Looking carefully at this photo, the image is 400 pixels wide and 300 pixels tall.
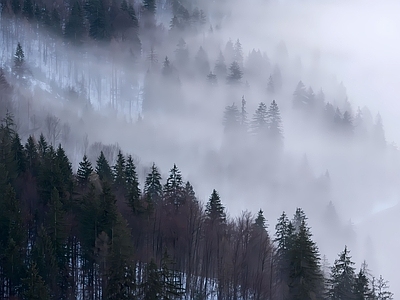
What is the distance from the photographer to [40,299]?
103 feet

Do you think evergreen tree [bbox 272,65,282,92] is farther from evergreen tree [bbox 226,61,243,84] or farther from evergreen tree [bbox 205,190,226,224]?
evergreen tree [bbox 205,190,226,224]

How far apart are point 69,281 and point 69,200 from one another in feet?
24.8

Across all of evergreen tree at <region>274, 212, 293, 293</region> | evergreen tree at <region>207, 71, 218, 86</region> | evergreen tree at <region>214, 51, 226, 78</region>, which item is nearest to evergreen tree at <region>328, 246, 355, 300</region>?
evergreen tree at <region>274, 212, 293, 293</region>

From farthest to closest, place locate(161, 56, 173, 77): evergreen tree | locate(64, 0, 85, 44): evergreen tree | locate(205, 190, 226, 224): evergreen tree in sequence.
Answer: locate(161, 56, 173, 77): evergreen tree
locate(64, 0, 85, 44): evergreen tree
locate(205, 190, 226, 224): evergreen tree

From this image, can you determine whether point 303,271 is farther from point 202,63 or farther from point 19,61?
point 202,63

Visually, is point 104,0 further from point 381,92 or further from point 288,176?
point 381,92

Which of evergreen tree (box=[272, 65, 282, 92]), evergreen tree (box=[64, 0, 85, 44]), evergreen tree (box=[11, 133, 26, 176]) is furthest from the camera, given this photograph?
evergreen tree (box=[272, 65, 282, 92])

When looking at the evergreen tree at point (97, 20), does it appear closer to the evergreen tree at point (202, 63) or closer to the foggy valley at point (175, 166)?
the foggy valley at point (175, 166)

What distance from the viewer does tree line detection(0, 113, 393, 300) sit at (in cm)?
3603

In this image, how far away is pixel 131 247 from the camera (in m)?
38.0

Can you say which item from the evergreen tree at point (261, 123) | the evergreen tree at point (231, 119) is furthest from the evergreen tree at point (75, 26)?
the evergreen tree at point (261, 123)

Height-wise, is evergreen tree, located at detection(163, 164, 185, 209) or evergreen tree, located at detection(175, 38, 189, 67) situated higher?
evergreen tree, located at detection(175, 38, 189, 67)

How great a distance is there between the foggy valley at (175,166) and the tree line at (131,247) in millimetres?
155

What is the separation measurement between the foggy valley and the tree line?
155mm
